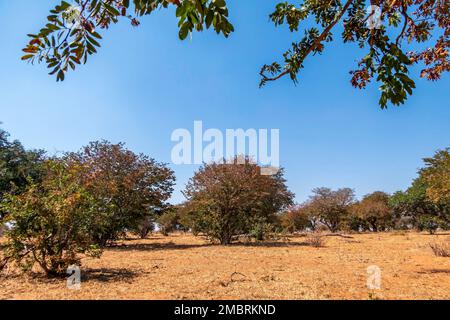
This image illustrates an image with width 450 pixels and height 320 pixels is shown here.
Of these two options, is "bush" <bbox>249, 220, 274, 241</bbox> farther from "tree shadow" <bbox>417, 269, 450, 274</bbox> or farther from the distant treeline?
"tree shadow" <bbox>417, 269, 450, 274</bbox>

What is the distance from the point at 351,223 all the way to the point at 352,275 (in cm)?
4706

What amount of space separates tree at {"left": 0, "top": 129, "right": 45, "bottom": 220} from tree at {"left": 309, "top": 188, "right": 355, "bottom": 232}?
39.6 meters

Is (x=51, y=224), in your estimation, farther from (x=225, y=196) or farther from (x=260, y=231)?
(x=260, y=231)

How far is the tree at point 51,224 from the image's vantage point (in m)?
8.08

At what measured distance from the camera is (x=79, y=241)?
8.80 meters

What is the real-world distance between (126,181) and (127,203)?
148 cm

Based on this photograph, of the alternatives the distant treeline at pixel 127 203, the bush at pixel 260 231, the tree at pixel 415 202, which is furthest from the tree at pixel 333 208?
the bush at pixel 260 231

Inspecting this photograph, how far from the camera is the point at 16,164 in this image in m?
23.3

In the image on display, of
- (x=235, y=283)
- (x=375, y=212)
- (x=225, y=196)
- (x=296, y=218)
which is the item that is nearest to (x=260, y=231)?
(x=225, y=196)

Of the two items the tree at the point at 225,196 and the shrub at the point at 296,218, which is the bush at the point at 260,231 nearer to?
the tree at the point at 225,196

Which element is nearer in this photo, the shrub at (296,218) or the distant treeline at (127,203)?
the distant treeline at (127,203)

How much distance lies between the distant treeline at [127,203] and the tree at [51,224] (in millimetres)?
24

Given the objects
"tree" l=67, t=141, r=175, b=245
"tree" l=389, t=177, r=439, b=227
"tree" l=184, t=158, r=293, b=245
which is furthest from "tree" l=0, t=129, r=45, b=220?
"tree" l=389, t=177, r=439, b=227

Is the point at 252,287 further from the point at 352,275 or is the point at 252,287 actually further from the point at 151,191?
the point at 151,191
